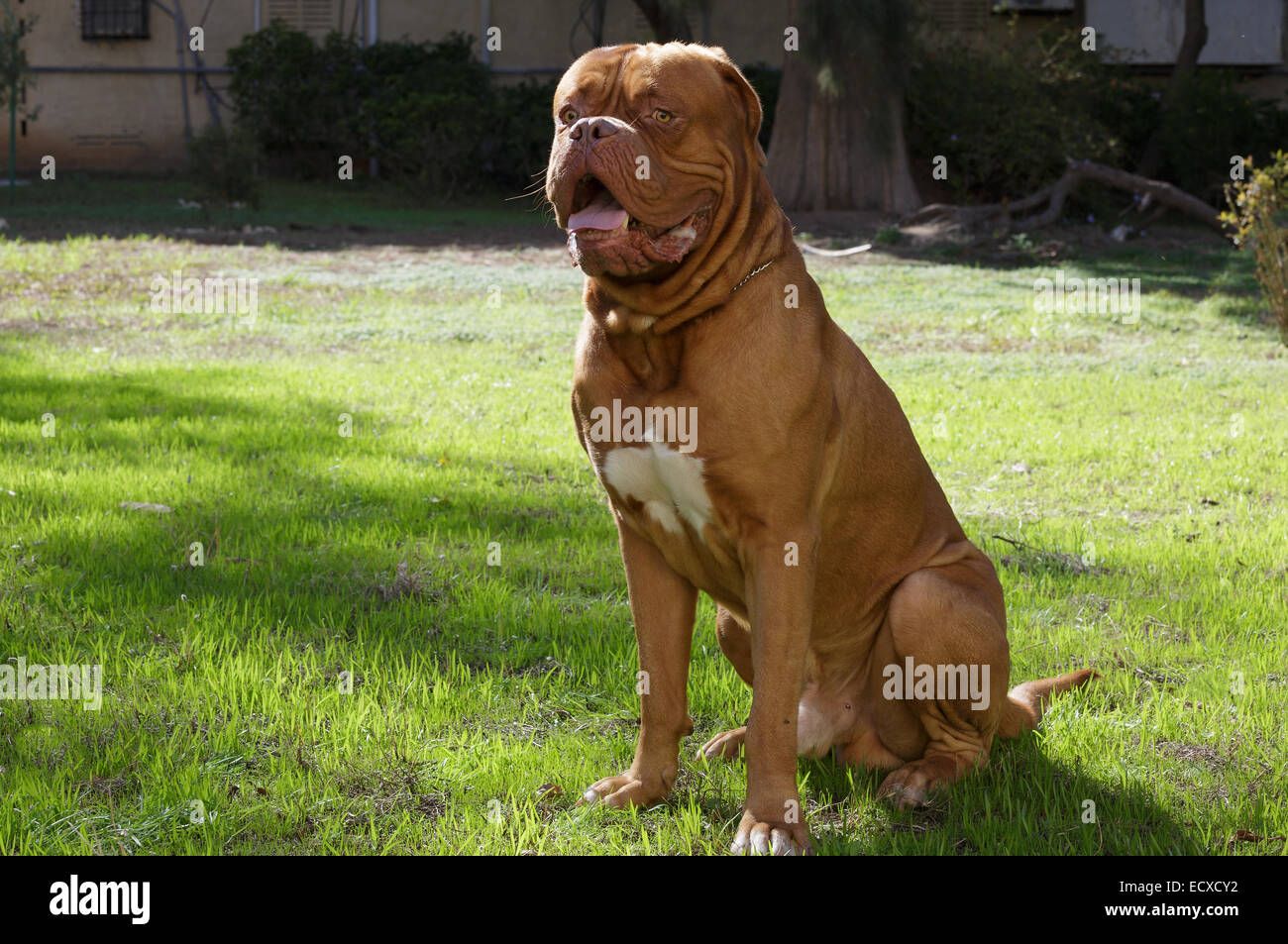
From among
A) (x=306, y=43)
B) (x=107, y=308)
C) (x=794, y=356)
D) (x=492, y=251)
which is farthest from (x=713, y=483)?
(x=306, y=43)

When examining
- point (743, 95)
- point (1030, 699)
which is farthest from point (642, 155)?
point (1030, 699)

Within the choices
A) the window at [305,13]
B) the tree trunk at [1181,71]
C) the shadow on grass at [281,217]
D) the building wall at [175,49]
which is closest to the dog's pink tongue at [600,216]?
the shadow on grass at [281,217]

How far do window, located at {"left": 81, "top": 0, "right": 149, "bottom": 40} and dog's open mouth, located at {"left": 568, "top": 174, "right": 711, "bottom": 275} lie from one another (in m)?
26.8

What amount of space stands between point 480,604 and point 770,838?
1901 mm

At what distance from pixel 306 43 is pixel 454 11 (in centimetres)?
335

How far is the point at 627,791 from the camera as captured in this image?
3.21 m

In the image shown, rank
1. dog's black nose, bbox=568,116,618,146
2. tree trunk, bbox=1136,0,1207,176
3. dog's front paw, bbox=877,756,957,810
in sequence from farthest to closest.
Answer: tree trunk, bbox=1136,0,1207,176 → dog's front paw, bbox=877,756,957,810 → dog's black nose, bbox=568,116,618,146

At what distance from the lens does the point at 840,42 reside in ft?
54.6

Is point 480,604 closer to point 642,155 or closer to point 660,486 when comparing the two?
point 660,486

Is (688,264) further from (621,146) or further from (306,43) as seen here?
(306,43)

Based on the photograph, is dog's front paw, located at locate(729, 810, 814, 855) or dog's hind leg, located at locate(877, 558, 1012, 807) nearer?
dog's front paw, located at locate(729, 810, 814, 855)

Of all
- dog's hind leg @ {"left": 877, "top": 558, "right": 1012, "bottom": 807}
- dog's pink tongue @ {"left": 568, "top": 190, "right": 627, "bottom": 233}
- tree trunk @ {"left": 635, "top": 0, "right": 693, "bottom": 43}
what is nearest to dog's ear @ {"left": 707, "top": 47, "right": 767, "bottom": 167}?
dog's pink tongue @ {"left": 568, "top": 190, "right": 627, "bottom": 233}

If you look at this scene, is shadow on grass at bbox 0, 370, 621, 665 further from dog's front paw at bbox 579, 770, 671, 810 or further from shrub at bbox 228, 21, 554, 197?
shrub at bbox 228, 21, 554, 197

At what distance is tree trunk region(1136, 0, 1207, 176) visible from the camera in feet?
73.6
